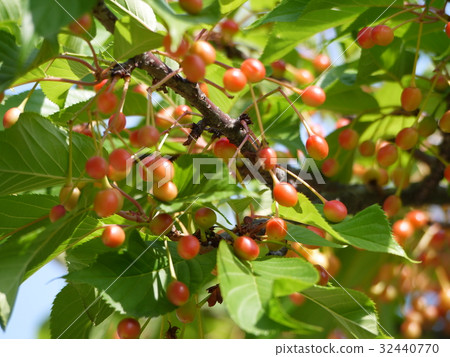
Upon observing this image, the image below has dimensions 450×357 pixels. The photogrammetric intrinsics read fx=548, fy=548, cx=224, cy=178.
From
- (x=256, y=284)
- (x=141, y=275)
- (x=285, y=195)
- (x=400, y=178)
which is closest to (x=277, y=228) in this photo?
(x=285, y=195)

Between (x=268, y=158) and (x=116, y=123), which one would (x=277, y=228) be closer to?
(x=268, y=158)

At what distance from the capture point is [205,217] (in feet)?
3.79

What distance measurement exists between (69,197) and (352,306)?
637mm

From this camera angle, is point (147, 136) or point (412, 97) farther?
point (412, 97)

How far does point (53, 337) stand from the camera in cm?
137

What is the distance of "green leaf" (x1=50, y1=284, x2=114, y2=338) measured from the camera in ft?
4.25

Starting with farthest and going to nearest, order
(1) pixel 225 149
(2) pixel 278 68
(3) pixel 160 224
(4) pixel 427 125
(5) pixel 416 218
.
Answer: (2) pixel 278 68 < (5) pixel 416 218 < (4) pixel 427 125 < (1) pixel 225 149 < (3) pixel 160 224

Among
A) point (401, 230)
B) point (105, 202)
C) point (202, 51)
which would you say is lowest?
point (401, 230)

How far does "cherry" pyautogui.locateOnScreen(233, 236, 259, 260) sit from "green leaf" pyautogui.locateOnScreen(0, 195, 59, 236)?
434mm

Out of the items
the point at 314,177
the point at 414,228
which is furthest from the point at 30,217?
the point at 414,228

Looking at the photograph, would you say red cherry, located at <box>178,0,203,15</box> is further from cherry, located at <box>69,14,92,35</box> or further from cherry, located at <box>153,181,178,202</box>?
cherry, located at <box>153,181,178,202</box>

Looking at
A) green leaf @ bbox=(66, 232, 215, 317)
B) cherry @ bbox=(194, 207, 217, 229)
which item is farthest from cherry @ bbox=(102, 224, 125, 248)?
cherry @ bbox=(194, 207, 217, 229)

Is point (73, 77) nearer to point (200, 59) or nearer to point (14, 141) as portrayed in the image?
point (14, 141)

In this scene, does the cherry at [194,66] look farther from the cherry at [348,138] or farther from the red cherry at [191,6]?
the cherry at [348,138]
